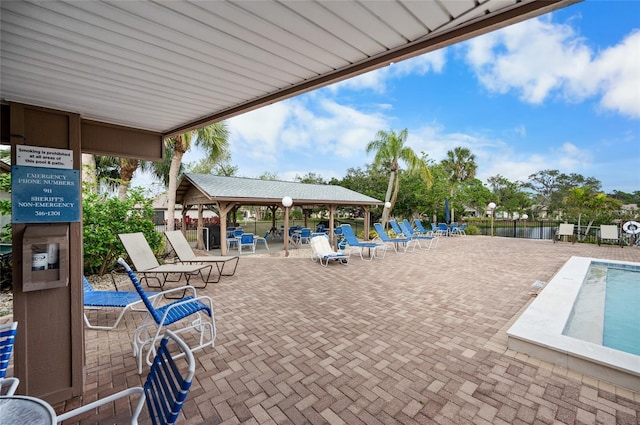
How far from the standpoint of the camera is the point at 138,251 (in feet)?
17.6

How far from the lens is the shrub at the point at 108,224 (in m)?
6.49

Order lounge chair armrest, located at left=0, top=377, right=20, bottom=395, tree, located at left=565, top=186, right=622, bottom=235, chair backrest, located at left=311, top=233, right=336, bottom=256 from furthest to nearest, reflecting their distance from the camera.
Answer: tree, located at left=565, top=186, right=622, bottom=235
chair backrest, located at left=311, top=233, right=336, bottom=256
lounge chair armrest, located at left=0, top=377, right=20, bottom=395

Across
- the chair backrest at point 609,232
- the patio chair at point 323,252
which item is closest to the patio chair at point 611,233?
the chair backrest at point 609,232

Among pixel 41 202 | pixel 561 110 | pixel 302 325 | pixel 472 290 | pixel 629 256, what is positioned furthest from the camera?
pixel 561 110

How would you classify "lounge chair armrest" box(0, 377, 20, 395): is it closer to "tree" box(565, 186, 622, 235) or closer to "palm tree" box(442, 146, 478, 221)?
"tree" box(565, 186, 622, 235)

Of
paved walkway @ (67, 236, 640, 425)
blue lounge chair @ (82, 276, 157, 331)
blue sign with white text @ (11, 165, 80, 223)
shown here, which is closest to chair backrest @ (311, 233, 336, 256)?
paved walkway @ (67, 236, 640, 425)

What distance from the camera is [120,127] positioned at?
3.14 m

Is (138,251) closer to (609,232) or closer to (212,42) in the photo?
(212,42)

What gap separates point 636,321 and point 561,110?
54019mm

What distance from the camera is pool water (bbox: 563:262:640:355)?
363 cm

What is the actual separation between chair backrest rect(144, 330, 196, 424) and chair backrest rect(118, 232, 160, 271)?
14.3ft

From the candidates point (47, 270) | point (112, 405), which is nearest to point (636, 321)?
point (112, 405)

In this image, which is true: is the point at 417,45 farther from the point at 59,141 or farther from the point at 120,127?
the point at 120,127

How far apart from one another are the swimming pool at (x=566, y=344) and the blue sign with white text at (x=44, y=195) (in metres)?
4.78
